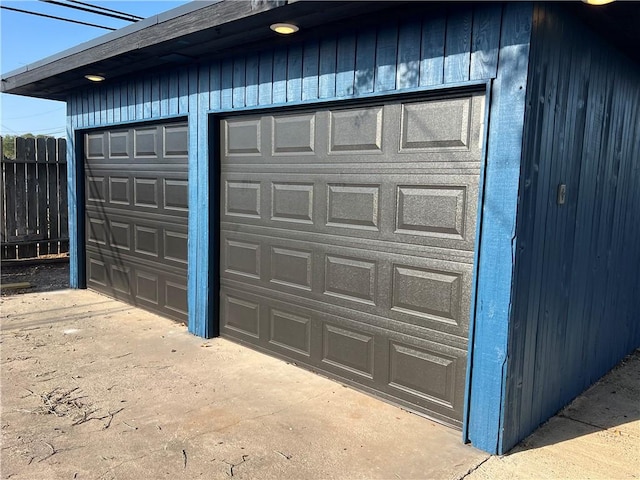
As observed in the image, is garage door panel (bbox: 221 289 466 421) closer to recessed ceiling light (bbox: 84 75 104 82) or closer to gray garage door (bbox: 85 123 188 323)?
gray garage door (bbox: 85 123 188 323)

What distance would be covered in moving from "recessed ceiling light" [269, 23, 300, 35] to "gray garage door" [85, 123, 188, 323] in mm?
2008

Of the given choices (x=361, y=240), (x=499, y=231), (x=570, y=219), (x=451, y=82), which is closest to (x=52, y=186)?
(x=361, y=240)

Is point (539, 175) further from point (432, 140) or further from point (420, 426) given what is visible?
point (420, 426)

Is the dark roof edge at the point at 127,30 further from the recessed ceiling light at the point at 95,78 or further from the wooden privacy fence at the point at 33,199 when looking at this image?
the wooden privacy fence at the point at 33,199

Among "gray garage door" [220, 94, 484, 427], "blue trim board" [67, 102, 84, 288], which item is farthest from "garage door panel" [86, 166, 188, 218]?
"gray garage door" [220, 94, 484, 427]

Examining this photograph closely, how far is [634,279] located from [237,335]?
4.02 m

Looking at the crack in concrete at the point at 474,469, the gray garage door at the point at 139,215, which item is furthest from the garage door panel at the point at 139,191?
the crack in concrete at the point at 474,469

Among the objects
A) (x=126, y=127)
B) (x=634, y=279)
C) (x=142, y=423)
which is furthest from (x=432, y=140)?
(x=126, y=127)

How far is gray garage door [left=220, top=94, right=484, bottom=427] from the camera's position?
3.23m

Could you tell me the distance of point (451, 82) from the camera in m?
3.07

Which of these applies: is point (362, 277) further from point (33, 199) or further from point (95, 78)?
point (33, 199)

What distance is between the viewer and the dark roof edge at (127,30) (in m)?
3.94

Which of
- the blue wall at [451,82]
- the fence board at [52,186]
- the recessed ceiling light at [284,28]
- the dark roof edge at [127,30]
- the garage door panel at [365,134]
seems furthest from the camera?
the fence board at [52,186]

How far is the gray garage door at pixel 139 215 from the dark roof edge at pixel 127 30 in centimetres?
106
